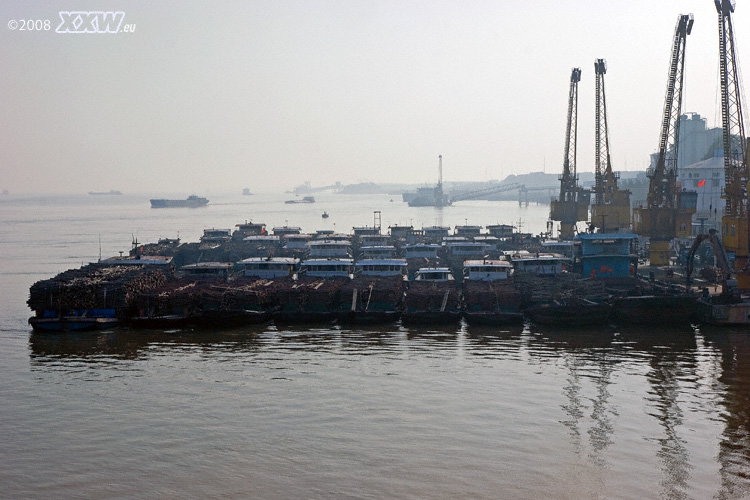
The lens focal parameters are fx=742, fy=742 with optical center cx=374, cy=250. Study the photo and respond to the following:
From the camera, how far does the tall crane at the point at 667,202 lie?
74.3m

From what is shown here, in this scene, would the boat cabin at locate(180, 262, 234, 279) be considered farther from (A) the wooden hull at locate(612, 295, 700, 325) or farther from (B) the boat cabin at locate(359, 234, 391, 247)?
(A) the wooden hull at locate(612, 295, 700, 325)

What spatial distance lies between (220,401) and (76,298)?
2000 cm

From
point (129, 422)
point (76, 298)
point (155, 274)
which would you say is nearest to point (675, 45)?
point (155, 274)

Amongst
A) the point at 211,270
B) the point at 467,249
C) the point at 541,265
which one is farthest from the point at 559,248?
the point at 211,270

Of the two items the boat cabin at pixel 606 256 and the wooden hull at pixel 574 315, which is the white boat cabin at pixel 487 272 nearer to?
the boat cabin at pixel 606 256

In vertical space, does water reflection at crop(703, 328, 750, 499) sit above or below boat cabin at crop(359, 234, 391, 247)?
below

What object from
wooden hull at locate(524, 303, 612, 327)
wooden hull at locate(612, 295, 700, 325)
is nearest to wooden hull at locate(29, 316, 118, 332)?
wooden hull at locate(524, 303, 612, 327)

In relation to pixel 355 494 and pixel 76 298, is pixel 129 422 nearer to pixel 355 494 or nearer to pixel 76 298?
pixel 355 494

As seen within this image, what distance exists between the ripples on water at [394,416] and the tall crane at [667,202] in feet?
101

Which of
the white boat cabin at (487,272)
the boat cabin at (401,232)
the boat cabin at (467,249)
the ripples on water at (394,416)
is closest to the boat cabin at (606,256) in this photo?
the white boat cabin at (487,272)

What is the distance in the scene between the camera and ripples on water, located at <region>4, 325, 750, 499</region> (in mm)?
23359

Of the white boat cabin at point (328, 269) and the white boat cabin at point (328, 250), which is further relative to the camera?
the white boat cabin at point (328, 250)

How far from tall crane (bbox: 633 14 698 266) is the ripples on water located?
30.7m

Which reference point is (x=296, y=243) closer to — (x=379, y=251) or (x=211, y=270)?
(x=379, y=251)
